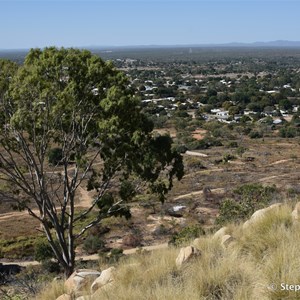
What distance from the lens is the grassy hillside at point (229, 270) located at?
498 centimetres

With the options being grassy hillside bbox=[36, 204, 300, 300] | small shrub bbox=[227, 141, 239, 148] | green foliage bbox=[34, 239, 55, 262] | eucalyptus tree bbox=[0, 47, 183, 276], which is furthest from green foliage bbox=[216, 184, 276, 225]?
small shrub bbox=[227, 141, 239, 148]

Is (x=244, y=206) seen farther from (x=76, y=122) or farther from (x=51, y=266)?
(x=51, y=266)

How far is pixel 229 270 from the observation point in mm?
5801

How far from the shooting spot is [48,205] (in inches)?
512

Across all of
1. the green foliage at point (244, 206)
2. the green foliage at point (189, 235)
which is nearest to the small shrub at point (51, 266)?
the green foliage at point (189, 235)

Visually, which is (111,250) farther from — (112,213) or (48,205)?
(48,205)

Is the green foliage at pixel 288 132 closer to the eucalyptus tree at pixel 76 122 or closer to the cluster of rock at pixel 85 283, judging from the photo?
the eucalyptus tree at pixel 76 122

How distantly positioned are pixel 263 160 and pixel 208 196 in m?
14.8

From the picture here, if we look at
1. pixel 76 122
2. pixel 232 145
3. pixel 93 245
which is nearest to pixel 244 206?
pixel 76 122

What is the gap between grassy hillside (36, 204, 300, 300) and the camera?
196 inches

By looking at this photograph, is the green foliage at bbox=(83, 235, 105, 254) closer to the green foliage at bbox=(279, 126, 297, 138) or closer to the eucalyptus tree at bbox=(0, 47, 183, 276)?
the eucalyptus tree at bbox=(0, 47, 183, 276)

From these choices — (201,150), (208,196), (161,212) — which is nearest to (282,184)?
(208,196)

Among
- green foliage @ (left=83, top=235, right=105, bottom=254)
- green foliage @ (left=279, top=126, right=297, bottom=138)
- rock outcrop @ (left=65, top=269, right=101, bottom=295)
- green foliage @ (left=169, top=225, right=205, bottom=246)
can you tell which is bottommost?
green foliage @ (left=83, top=235, right=105, bottom=254)

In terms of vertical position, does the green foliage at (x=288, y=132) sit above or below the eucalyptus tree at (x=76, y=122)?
below
